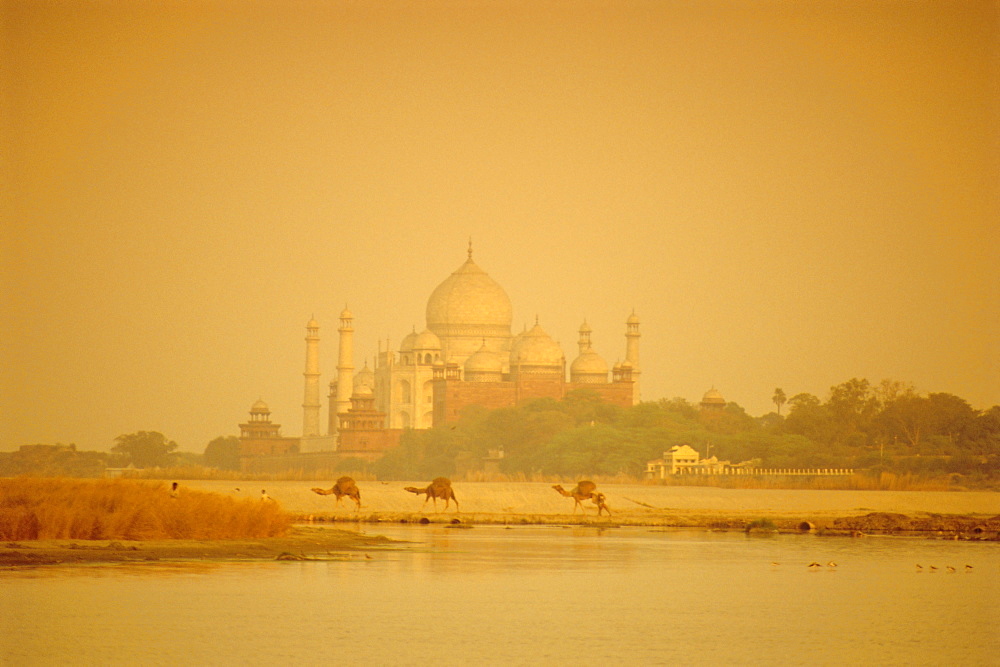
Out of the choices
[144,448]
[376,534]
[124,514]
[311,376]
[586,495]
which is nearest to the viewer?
[124,514]

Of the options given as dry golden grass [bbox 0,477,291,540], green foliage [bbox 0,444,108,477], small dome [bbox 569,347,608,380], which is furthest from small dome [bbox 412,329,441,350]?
dry golden grass [bbox 0,477,291,540]

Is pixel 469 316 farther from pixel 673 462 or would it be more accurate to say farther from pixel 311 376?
pixel 673 462

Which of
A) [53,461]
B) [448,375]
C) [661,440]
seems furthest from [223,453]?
[661,440]

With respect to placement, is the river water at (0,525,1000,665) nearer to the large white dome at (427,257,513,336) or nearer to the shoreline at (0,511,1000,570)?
the shoreline at (0,511,1000,570)

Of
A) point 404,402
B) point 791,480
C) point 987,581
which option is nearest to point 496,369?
point 404,402

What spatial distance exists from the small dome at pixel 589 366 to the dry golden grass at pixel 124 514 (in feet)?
211

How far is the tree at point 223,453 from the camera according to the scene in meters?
91.8

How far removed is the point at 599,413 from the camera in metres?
80.8

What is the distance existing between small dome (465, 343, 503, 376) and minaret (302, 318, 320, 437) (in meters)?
8.70

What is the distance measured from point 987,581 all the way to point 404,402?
228 ft

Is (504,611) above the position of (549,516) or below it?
below

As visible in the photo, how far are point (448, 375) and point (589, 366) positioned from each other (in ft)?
25.3

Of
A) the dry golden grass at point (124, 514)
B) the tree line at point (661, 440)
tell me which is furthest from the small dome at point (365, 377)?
the dry golden grass at point (124, 514)

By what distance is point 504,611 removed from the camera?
60.1ft
